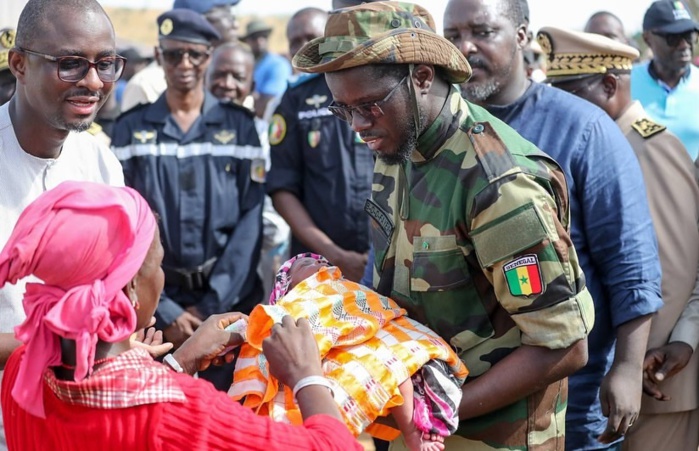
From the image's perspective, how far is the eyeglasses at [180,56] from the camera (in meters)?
5.93

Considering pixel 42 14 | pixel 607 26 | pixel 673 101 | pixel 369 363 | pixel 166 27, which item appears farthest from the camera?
pixel 607 26

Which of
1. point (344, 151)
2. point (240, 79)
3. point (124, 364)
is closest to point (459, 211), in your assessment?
point (124, 364)

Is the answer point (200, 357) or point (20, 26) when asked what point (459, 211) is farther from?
point (20, 26)

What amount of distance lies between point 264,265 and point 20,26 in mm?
5228

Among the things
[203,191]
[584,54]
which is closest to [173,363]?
[584,54]

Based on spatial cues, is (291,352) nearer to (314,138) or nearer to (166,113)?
(314,138)

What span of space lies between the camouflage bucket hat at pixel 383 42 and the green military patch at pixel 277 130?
2745mm

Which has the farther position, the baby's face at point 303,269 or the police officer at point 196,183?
the police officer at point 196,183

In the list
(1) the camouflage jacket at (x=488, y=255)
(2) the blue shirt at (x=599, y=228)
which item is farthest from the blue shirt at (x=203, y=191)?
(1) the camouflage jacket at (x=488, y=255)

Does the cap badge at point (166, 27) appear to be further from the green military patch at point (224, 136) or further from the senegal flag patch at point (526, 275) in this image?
the senegal flag patch at point (526, 275)

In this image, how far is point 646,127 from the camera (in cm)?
435

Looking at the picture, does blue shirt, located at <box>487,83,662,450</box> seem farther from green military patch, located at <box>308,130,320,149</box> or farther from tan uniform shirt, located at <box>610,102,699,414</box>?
green military patch, located at <box>308,130,320,149</box>

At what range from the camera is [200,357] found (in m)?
2.86

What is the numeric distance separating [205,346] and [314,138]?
118 inches
